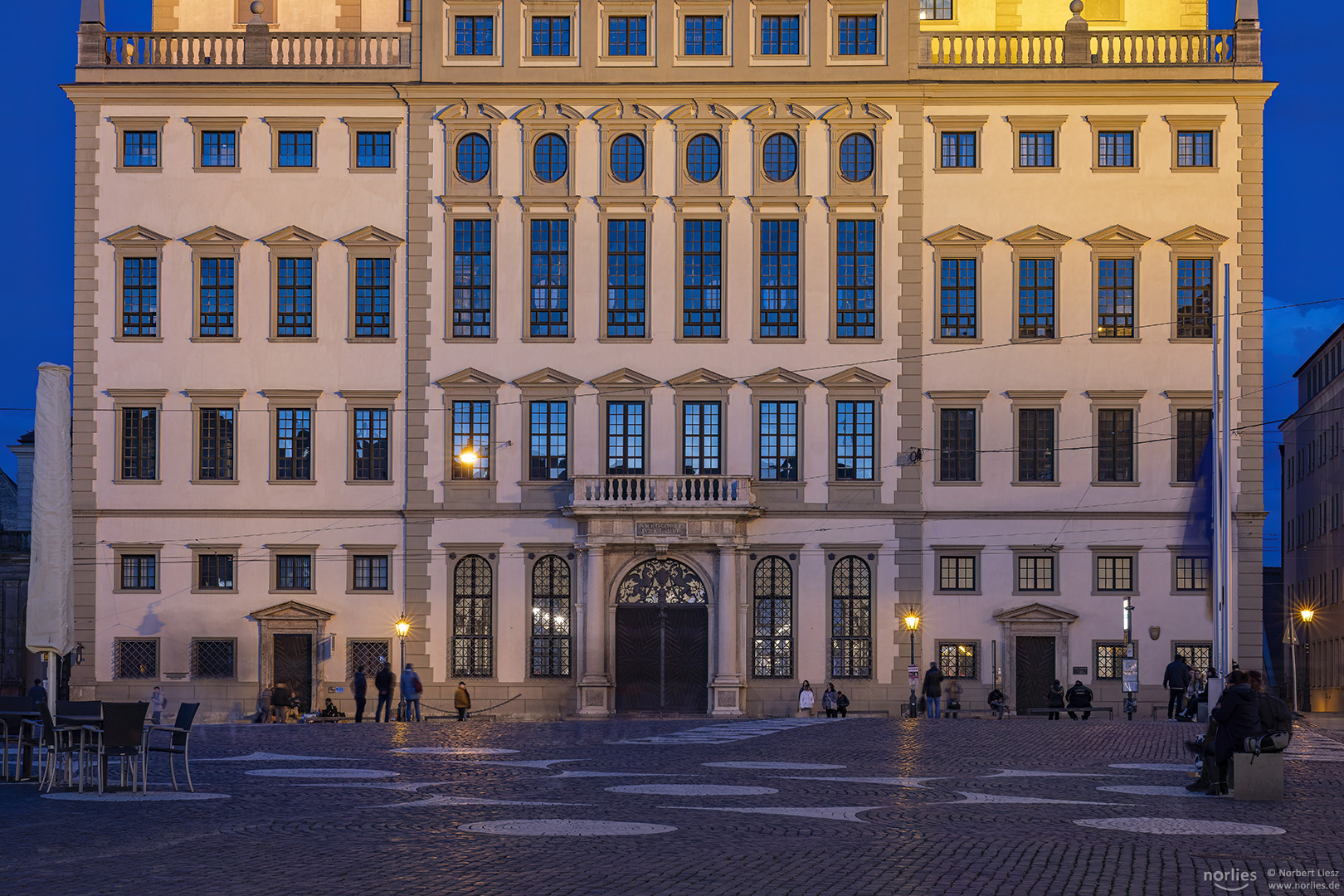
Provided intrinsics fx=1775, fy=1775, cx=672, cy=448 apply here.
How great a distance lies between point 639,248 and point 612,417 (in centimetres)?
542

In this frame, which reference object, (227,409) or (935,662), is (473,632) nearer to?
(227,409)

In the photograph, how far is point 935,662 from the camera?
178 ft

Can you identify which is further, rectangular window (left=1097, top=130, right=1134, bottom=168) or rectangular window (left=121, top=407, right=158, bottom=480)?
rectangular window (left=121, top=407, right=158, bottom=480)

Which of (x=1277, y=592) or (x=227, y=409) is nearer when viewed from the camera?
(x=227, y=409)

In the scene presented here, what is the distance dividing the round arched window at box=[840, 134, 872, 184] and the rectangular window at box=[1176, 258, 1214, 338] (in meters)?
10.1

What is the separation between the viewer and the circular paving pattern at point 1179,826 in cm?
1736

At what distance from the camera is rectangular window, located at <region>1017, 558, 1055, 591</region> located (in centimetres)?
5503

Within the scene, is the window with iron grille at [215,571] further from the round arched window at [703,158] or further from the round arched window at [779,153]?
the round arched window at [779,153]

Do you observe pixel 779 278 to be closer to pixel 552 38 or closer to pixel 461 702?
pixel 552 38

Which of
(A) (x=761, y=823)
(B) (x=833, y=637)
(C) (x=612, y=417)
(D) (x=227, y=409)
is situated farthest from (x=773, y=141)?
(A) (x=761, y=823)

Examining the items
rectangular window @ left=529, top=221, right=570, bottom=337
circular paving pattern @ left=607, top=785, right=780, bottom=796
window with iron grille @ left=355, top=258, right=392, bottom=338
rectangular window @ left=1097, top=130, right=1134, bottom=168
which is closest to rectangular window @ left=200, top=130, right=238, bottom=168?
window with iron grille @ left=355, top=258, right=392, bottom=338

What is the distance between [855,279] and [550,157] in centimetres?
1040

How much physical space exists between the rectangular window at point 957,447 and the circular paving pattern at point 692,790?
3356cm

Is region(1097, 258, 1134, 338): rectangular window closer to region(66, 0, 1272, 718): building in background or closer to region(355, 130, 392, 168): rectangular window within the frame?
region(66, 0, 1272, 718): building in background
